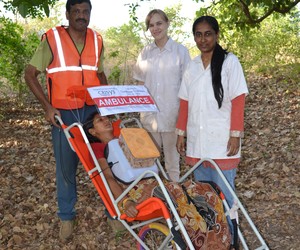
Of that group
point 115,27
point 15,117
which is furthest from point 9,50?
point 115,27

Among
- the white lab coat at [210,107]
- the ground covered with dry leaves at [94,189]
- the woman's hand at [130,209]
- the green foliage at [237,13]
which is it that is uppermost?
the green foliage at [237,13]

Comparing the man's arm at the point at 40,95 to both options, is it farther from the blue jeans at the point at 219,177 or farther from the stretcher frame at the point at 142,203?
the blue jeans at the point at 219,177

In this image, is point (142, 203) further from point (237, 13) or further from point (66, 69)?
point (237, 13)

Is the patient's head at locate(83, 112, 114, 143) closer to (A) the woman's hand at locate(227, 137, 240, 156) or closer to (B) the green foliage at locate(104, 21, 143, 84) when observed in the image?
(A) the woman's hand at locate(227, 137, 240, 156)

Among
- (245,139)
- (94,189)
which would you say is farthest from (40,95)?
(245,139)

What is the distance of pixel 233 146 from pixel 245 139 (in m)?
4.16

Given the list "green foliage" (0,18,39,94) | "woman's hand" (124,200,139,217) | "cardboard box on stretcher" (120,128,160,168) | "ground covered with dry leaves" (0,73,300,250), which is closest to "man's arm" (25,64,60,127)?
"cardboard box on stretcher" (120,128,160,168)

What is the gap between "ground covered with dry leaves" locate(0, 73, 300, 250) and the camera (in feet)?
15.1

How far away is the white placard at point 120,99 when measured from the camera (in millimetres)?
3607

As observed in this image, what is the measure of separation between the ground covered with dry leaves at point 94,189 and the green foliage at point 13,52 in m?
1.22

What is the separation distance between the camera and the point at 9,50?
32.4 ft

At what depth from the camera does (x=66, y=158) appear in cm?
430

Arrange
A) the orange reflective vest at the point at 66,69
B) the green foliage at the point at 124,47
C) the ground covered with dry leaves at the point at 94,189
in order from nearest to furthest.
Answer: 1. the orange reflective vest at the point at 66,69
2. the ground covered with dry leaves at the point at 94,189
3. the green foliage at the point at 124,47

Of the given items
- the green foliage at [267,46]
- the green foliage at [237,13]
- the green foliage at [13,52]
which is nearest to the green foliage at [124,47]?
the green foliage at [13,52]
